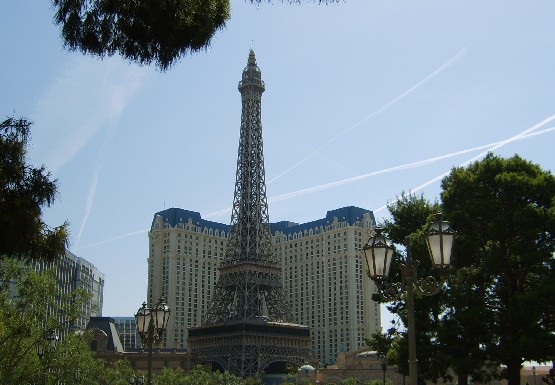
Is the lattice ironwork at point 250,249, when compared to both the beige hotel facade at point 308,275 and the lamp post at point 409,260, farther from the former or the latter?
the lamp post at point 409,260

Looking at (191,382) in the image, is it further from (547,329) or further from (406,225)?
(547,329)

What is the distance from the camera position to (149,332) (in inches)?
Answer: 928

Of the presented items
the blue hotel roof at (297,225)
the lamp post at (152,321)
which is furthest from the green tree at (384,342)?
the blue hotel roof at (297,225)

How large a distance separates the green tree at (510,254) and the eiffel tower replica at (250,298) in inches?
2888

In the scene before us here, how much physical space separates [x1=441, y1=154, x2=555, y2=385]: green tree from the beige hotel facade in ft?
399

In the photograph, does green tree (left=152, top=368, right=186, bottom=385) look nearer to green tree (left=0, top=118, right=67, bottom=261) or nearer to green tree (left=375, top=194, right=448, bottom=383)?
green tree (left=375, top=194, right=448, bottom=383)

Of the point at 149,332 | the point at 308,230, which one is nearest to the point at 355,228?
the point at 308,230

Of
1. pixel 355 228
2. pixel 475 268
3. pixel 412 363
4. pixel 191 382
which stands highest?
pixel 355 228

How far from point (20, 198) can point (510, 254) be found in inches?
1051

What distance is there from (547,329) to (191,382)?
66.9m

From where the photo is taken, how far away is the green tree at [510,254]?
32.5 metres

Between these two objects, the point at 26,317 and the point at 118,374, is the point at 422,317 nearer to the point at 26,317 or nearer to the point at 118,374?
the point at 26,317

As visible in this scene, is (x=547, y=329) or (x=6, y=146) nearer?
(x=6, y=146)

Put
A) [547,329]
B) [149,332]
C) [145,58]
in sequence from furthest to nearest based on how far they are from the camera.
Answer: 1. [547,329]
2. [149,332]
3. [145,58]
